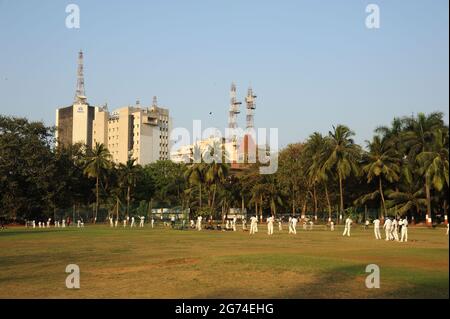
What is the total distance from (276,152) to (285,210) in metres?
11.0

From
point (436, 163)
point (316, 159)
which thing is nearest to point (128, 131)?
point (316, 159)

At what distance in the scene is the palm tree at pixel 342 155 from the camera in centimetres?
7006

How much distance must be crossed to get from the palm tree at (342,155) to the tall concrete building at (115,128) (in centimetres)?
10683

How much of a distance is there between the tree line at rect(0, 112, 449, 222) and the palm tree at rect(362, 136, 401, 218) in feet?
0.44

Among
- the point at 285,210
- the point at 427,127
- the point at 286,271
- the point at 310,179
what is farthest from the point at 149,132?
the point at 286,271

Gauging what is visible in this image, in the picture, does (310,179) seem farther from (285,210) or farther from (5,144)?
(5,144)

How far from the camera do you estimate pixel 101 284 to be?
15289 millimetres

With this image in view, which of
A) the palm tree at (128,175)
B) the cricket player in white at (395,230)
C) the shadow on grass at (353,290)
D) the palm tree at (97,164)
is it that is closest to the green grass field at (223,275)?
the shadow on grass at (353,290)

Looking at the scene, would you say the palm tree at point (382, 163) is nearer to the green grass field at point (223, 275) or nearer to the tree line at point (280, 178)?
the tree line at point (280, 178)

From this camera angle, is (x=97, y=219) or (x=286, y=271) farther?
(x=97, y=219)

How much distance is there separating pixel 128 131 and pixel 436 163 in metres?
127

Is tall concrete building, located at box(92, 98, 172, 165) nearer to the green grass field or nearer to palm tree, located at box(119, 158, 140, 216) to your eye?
palm tree, located at box(119, 158, 140, 216)

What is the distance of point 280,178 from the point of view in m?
81.9

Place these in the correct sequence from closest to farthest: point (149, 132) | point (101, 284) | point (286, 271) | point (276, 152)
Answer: point (101, 284)
point (286, 271)
point (276, 152)
point (149, 132)
